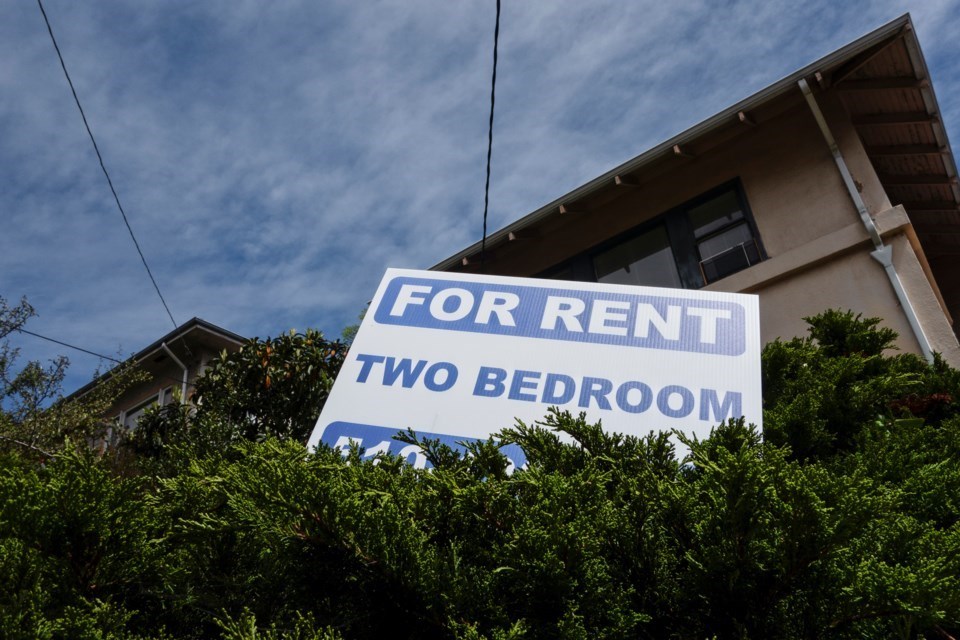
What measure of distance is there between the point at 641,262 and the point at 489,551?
31.4ft

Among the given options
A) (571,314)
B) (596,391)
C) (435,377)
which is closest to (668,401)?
(596,391)

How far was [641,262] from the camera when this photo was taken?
36.7ft

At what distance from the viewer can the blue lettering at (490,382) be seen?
157 inches

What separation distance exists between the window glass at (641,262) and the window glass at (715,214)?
515 millimetres

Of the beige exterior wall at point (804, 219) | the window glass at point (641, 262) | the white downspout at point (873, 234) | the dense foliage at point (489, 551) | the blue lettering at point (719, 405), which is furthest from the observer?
the window glass at point (641, 262)

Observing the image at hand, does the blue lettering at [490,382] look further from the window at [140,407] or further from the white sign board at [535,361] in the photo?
the window at [140,407]

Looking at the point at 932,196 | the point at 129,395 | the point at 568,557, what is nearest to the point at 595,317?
the point at 568,557

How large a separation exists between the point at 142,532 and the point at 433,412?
6.60 feet

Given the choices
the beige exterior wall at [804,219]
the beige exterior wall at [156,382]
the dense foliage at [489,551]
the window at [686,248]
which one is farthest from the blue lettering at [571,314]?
the beige exterior wall at [156,382]

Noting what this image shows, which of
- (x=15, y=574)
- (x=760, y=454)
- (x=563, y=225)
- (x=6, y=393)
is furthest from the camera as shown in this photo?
(x=6, y=393)

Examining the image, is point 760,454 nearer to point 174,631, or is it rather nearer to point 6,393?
point 174,631

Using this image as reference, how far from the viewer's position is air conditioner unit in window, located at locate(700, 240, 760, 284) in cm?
1013

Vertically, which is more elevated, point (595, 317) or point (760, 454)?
point (595, 317)

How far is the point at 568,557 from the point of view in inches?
73.9
